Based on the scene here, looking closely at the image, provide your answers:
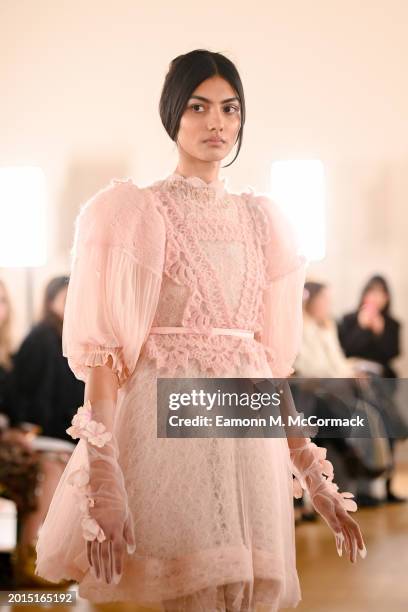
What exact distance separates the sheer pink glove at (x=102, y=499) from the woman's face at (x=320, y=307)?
3.50 meters

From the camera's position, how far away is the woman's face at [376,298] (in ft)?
18.2

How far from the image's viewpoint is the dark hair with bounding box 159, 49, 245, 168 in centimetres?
137

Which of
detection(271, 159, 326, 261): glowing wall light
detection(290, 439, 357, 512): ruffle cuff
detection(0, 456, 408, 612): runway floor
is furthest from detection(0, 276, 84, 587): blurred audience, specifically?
detection(290, 439, 357, 512): ruffle cuff

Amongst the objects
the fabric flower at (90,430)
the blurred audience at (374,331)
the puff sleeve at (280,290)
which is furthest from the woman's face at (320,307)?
the fabric flower at (90,430)

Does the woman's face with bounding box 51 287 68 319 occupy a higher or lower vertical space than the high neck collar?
lower

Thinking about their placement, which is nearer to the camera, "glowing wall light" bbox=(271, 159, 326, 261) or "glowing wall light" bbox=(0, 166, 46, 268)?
"glowing wall light" bbox=(0, 166, 46, 268)

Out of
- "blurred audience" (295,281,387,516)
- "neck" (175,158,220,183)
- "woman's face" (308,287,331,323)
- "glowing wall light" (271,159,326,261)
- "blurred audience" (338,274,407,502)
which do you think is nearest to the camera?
"neck" (175,158,220,183)

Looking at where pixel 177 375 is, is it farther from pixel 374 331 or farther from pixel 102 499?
pixel 374 331

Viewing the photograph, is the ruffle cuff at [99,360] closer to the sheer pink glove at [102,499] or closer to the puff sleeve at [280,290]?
the sheer pink glove at [102,499]

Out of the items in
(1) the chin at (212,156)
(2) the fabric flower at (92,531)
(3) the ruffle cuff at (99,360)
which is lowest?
(2) the fabric flower at (92,531)

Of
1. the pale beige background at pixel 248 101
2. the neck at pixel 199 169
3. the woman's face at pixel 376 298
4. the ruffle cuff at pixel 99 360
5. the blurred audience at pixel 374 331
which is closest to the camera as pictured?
the ruffle cuff at pixel 99 360

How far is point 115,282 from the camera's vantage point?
4.39 ft

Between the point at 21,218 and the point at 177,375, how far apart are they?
3.28m

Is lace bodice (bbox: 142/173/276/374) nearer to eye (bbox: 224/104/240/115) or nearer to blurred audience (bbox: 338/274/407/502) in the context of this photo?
eye (bbox: 224/104/240/115)
